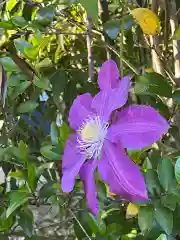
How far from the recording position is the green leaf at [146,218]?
0.59 m

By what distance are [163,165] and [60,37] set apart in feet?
2.30

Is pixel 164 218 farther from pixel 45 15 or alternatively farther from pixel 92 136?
pixel 45 15

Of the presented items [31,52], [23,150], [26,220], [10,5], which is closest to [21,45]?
[31,52]

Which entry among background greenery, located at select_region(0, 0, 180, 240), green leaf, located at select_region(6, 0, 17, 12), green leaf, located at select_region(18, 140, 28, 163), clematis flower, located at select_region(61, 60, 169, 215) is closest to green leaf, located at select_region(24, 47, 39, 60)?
background greenery, located at select_region(0, 0, 180, 240)

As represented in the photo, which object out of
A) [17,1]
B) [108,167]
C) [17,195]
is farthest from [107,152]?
[17,1]

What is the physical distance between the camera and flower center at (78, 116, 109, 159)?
481 millimetres

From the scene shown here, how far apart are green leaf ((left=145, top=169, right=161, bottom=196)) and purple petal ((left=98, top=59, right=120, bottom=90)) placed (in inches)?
6.9

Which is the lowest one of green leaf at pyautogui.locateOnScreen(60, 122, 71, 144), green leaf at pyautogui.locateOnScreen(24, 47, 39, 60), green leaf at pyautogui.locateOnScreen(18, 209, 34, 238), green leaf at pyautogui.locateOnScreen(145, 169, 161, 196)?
green leaf at pyautogui.locateOnScreen(18, 209, 34, 238)

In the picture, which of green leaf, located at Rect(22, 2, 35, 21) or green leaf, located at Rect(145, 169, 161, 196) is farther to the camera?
green leaf, located at Rect(22, 2, 35, 21)

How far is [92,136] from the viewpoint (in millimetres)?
512

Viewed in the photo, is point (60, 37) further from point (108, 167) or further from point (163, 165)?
point (108, 167)

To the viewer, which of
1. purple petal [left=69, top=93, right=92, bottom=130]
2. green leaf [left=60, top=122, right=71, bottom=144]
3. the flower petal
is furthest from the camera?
green leaf [left=60, top=122, right=71, bottom=144]

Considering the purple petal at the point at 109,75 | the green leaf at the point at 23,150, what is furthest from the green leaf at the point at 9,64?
the purple petal at the point at 109,75

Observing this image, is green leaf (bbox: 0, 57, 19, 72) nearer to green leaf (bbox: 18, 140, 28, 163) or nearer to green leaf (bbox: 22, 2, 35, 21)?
green leaf (bbox: 18, 140, 28, 163)
